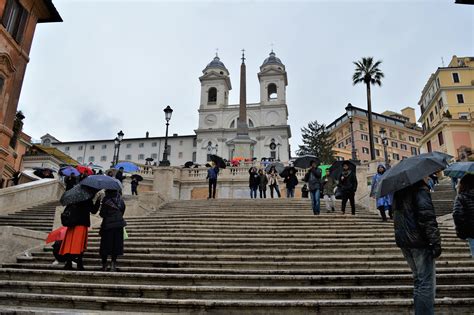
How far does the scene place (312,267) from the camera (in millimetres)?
6637

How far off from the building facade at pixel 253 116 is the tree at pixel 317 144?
7.33m

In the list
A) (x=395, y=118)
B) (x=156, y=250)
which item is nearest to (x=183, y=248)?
(x=156, y=250)

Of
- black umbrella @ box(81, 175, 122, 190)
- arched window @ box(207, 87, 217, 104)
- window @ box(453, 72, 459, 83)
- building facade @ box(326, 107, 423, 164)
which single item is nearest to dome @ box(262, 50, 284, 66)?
arched window @ box(207, 87, 217, 104)

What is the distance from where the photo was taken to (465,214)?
5.08 m

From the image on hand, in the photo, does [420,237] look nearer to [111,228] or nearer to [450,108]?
[111,228]

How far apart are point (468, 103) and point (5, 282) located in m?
54.7

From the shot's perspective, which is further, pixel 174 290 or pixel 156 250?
pixel 156 250

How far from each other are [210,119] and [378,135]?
37.0m

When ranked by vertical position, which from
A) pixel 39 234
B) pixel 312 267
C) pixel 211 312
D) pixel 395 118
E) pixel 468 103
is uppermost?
pixel 395 118

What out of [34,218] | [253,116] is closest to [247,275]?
[34,218]

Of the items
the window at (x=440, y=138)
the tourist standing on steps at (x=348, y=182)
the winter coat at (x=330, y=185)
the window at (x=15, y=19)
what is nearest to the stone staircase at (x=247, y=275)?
the tourist standing on steps at (x=348, y=182)

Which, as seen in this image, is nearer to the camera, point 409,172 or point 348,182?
point 409,172

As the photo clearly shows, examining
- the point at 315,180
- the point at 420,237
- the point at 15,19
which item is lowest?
the point at 420,237

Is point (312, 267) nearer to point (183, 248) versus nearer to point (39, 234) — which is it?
point (183, 248)
